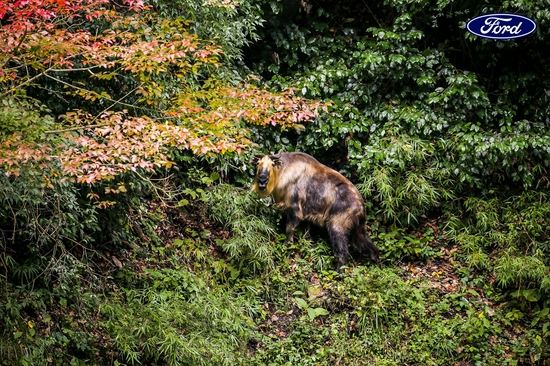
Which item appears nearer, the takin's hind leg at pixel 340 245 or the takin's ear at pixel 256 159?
the takin's hind leg at pixel 340 245

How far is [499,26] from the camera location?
928cm

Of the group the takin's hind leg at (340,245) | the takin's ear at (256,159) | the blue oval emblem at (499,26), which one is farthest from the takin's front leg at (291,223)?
the blue oval emblem at (499,26)

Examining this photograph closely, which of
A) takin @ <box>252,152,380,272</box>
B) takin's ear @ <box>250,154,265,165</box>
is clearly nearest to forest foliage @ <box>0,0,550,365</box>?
takin's ear @ <box>250,154,265,165</box>

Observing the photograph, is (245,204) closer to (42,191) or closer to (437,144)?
(437,144)

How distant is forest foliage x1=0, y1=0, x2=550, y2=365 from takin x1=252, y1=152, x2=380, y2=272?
28 centimetres

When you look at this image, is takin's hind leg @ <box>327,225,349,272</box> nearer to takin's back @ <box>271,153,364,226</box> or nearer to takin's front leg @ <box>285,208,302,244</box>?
takin's back @ <box>271,153,364,226</box>

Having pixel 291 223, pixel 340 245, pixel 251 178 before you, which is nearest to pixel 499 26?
pixel 340 245

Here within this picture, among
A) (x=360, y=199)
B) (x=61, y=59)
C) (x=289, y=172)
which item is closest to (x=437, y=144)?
(x=360, y=199)

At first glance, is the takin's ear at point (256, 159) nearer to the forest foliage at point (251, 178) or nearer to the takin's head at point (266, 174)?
the forest foliage at point (251, 178)

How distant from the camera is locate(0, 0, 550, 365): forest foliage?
6.57 m

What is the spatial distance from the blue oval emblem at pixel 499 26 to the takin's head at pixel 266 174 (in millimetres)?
3307

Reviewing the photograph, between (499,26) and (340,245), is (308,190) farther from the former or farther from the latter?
(499,26)

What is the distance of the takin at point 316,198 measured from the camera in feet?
29.1

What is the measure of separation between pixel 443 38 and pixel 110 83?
5536mm
